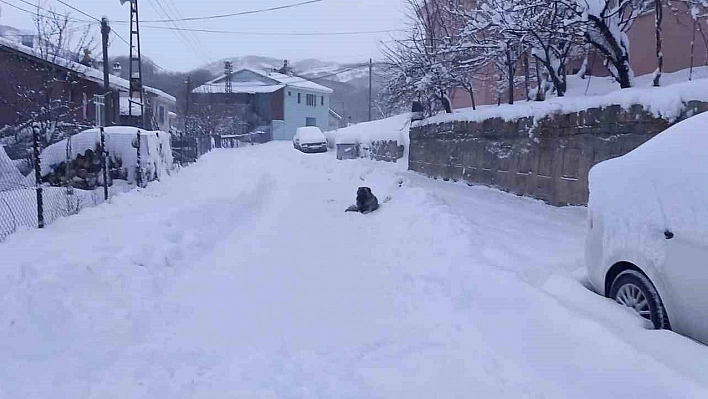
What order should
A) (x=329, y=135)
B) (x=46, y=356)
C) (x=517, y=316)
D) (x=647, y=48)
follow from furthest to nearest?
1. (x=329, y=135)
2. (x=647, y=48)
3. (x=517, y=316)
4. (x=46, y=356)

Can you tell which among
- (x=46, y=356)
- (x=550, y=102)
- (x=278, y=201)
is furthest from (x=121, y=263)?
(x=550, y=102)

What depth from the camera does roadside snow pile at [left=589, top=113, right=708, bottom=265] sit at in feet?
12.3

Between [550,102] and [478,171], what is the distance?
3.35 meters

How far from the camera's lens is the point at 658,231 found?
3.91 metres

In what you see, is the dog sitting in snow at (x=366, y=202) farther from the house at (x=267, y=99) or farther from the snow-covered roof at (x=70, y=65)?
the house at (x=267, y=99)

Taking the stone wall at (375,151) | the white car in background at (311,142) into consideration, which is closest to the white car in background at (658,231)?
the stone wall at (375,151)

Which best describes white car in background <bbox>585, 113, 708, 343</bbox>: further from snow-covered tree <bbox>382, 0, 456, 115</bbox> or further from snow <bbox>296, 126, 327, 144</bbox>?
snow <bbox>296, 126, 327, 144</bbox>

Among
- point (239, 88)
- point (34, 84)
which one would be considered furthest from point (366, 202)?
point (239, 88)

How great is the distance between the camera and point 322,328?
4766mm

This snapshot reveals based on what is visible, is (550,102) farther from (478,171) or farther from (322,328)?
(322,328)

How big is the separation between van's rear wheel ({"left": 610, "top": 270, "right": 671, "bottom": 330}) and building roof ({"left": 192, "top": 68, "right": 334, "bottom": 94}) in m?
58.9

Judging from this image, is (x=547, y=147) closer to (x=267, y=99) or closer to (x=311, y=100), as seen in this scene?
(x=267, y=99)

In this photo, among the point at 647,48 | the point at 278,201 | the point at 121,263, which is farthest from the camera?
the point at 647,48

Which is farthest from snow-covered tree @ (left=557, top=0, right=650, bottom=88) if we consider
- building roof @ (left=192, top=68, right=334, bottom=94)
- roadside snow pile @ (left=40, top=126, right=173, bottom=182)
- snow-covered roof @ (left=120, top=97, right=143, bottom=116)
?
building roof @ (left=192, top=68, right=334, bottom=94)
